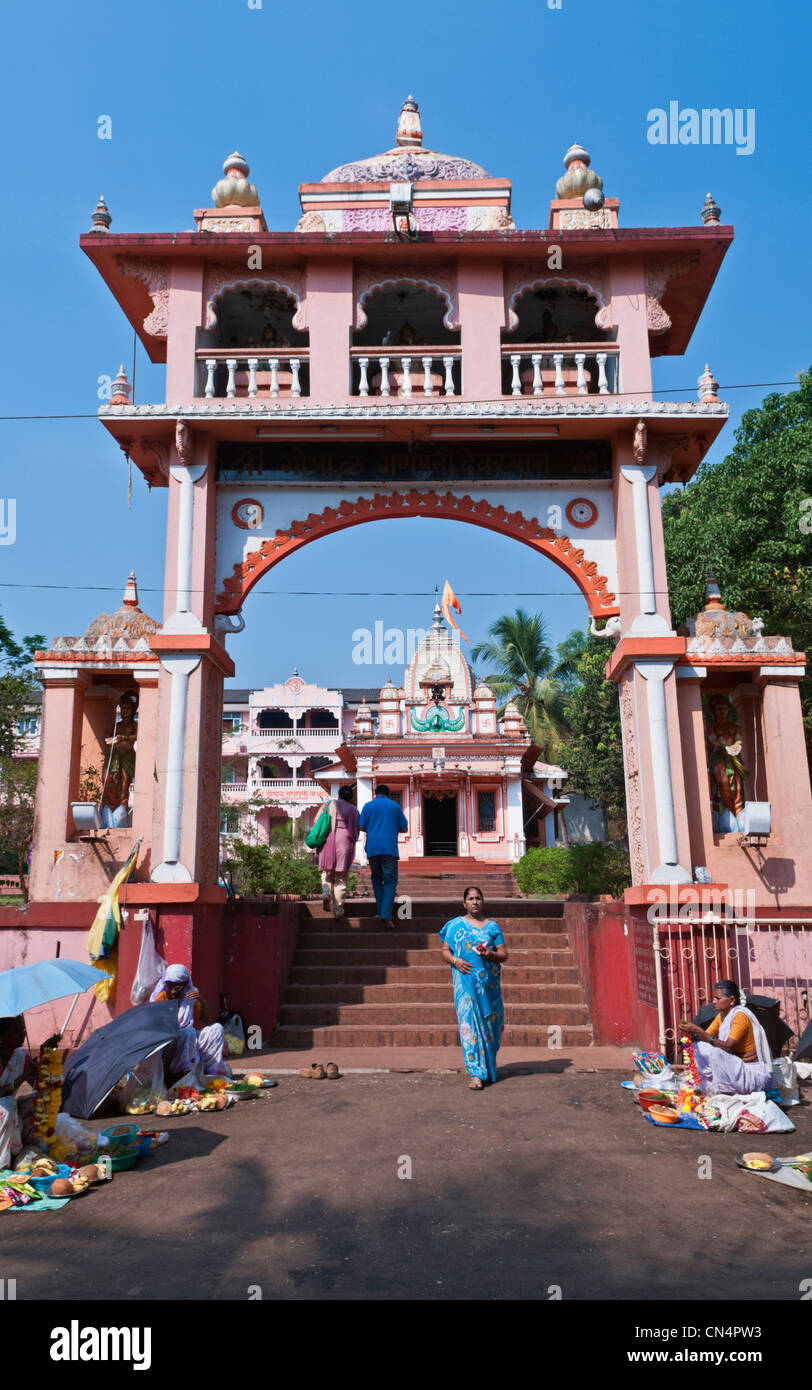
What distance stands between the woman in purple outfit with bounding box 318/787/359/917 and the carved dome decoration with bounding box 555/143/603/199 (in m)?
6.53

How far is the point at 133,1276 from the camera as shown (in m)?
3.52

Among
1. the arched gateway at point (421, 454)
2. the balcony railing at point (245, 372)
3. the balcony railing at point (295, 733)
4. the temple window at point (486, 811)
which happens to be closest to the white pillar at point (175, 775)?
the arched gateway at point (421, 454)

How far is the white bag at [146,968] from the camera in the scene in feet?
25.0

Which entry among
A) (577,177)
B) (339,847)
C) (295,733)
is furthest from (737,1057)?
(295,733)

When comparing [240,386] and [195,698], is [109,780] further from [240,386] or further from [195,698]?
[240,386]

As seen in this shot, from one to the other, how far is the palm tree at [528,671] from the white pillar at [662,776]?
2578 cm

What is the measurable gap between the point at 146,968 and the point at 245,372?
5.56m

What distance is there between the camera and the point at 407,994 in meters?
8.80

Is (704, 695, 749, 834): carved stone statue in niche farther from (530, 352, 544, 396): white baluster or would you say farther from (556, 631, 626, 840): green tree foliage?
(556, 631, 626, 840): green tree foliage

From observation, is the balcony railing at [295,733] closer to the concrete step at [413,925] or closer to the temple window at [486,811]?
the temple window at [486,811]

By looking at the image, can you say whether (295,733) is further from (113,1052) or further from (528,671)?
(113,1052)

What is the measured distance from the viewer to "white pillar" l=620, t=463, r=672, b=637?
8453 mm

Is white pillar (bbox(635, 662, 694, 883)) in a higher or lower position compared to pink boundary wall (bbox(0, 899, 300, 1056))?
higher

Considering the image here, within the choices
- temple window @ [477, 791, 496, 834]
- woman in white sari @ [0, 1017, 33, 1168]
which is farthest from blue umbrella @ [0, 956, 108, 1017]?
temple window @ [477, 791, 496, 834]
